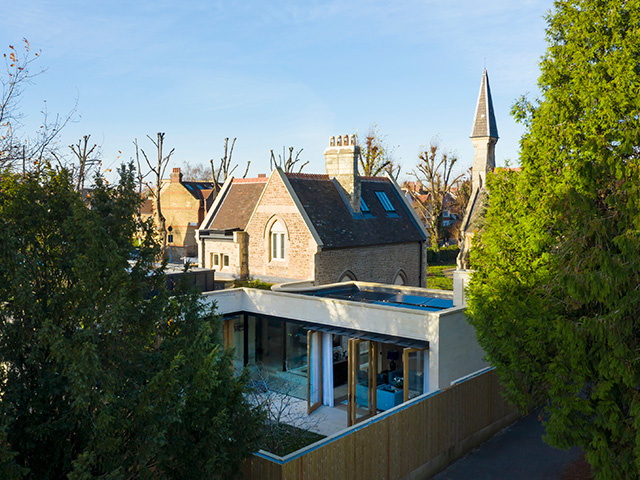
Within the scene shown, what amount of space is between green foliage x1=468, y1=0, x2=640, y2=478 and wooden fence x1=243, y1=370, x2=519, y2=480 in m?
2.17

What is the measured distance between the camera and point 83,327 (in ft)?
25.0

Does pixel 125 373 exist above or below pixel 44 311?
below

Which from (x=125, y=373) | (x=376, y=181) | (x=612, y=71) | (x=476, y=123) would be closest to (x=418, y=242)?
(x=376, y=181)

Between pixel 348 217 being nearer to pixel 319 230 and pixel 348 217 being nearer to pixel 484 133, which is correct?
pixel 319 230

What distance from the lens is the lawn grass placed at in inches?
1548

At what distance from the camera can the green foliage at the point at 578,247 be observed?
11289 mm

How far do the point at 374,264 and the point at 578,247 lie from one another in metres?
20.7

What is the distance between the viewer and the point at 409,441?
43.5ft

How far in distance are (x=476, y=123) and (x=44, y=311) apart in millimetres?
43332

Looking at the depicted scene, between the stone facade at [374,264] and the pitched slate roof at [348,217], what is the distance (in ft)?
1.66

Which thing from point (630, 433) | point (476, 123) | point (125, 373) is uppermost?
point (476, 123)

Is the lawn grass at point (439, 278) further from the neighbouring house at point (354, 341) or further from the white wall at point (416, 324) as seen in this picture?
the white wall at point (416, 324)

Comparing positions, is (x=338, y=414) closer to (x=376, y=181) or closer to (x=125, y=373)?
(x=125, y=373)

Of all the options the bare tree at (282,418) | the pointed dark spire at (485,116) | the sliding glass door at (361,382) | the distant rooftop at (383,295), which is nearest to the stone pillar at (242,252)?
the distant rooftop at (383,295)
